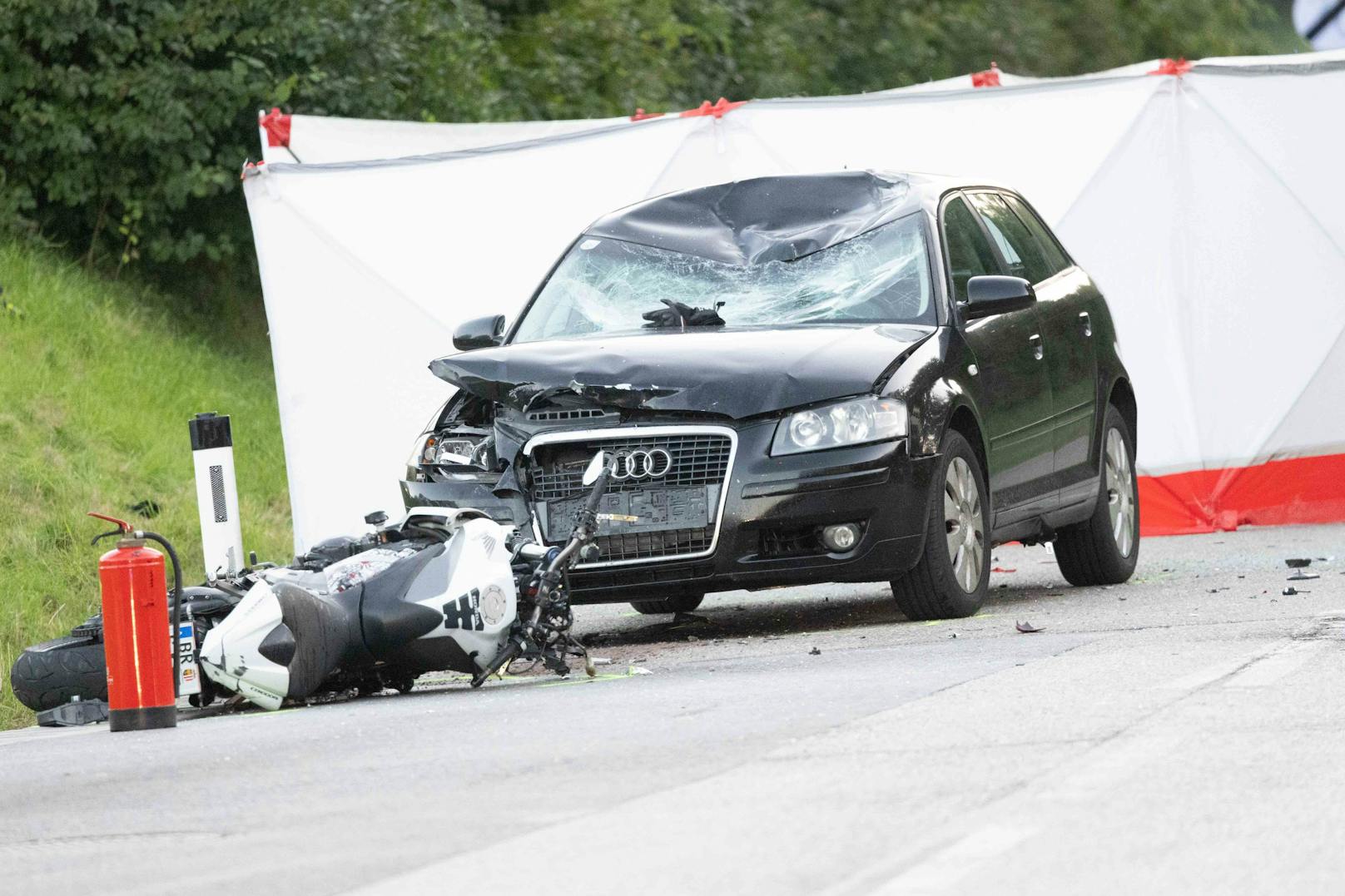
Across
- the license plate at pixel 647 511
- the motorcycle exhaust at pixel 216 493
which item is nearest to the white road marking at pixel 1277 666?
the license plate at pixel 647 511

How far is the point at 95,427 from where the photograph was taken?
565 inches

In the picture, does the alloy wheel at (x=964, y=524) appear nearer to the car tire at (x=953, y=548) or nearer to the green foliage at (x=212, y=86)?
the car tire at (x=953, y=548)

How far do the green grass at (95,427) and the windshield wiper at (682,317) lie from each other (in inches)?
115

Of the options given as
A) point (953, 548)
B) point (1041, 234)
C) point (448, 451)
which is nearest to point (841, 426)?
point (953, 548)

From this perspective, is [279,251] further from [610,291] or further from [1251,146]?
[1251,146]

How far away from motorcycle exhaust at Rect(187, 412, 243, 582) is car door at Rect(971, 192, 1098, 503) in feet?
11.5

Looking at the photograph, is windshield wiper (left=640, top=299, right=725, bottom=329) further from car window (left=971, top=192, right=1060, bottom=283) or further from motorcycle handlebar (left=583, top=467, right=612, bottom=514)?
car window (left=971, top=192, right=1060, bottom=283)

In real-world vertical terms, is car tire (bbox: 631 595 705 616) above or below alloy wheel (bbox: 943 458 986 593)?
below

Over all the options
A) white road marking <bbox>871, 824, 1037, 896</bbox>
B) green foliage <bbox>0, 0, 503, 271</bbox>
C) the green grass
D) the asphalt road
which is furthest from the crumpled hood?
green foliage <bbox>0, 0, 503, 271</bbox>

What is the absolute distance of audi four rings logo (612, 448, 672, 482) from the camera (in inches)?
365

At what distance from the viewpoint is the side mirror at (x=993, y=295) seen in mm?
10141

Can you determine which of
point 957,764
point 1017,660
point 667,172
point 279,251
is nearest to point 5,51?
point 279,251

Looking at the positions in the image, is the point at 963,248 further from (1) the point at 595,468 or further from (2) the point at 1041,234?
(1) the point at 595,468

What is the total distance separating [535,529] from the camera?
9352mm
